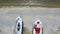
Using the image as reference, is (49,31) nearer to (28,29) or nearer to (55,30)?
(55,30)

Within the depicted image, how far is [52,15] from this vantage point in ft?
4.58

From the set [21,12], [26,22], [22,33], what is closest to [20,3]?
[21,12]

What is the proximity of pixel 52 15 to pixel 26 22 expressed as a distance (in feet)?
0.76

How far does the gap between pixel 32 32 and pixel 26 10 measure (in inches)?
8.9

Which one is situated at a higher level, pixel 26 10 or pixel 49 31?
pixel 26 10

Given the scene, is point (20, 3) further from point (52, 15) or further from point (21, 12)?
point (52, 15)

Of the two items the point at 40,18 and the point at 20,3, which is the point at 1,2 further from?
the point at 40,18

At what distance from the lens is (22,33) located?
1.30 m

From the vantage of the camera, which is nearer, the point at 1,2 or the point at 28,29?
the point at 28,29

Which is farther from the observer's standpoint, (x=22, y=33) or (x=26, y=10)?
(x=26, y=10)

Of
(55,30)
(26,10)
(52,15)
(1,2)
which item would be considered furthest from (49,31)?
(1,2)

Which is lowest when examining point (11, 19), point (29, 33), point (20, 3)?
point (29, 33)

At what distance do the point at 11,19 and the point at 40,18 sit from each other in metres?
0.25

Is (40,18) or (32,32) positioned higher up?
(40,18)
